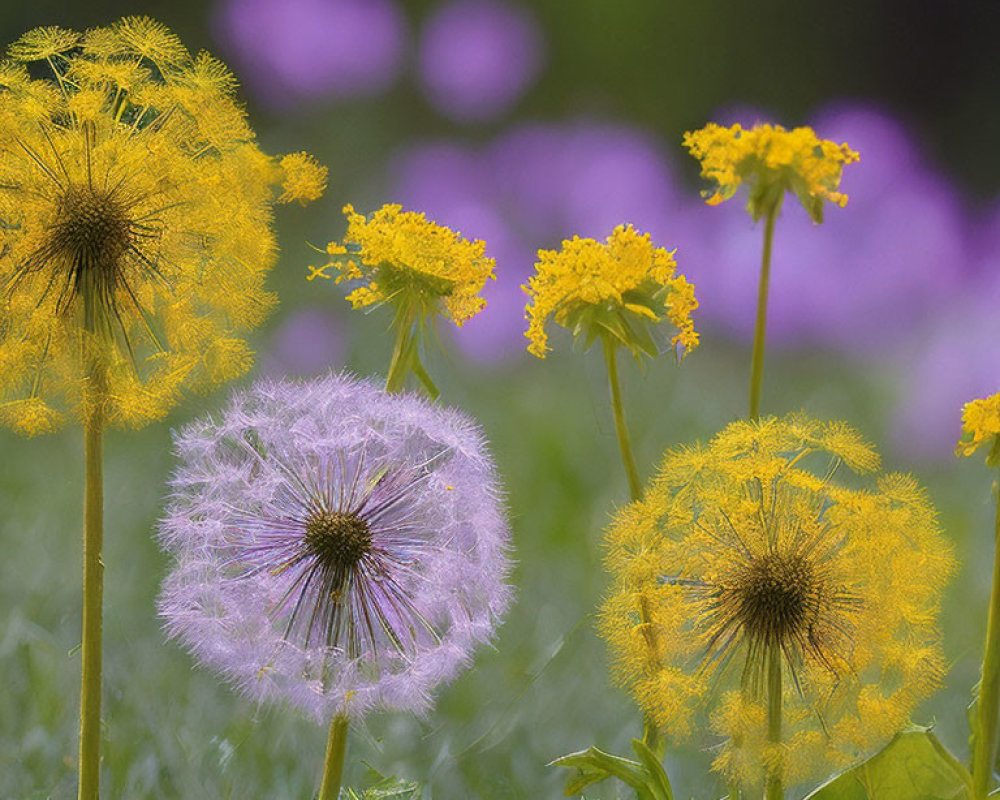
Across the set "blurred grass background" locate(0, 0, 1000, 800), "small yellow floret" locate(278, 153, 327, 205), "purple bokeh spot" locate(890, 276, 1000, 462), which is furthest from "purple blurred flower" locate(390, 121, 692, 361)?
"small yellow floret" locate(278, 153, 327, 205)

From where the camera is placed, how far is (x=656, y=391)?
0.68 meters

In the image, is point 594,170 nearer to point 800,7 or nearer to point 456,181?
point 456,181

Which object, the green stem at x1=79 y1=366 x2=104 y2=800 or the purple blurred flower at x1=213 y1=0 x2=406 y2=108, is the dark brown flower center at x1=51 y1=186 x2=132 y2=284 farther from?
the purple blurred flower at x1=213 y1=0 x2=406 y2=108

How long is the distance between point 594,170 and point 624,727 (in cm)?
55

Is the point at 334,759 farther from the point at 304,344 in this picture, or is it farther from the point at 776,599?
the point at 304,344

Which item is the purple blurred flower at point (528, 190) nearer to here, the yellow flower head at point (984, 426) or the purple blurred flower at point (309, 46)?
the purple blurred flower at point (309, 46)

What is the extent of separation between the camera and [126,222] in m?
0.54

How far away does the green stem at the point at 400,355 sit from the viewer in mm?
581

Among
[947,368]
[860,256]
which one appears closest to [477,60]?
[860,256]

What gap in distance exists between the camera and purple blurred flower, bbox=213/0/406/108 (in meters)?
1.18

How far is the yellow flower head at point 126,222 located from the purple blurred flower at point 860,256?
0.42m

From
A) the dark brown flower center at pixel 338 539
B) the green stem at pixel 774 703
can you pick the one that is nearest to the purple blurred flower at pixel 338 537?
the dark brown flower center at pixel 338 539

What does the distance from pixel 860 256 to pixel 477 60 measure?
1.31ft

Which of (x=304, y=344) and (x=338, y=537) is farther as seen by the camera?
(x=304, y=344)
